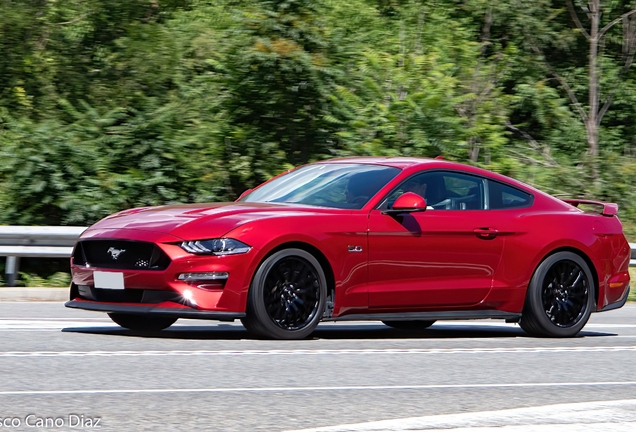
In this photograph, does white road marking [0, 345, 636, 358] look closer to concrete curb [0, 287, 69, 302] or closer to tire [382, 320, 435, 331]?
tire [382, 320, 435, 331]

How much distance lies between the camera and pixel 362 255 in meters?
8.69

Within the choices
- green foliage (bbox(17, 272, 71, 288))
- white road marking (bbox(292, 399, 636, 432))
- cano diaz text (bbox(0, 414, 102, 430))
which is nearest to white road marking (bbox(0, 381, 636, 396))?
cano diaz text (bbox(0, 414, 102, 430))

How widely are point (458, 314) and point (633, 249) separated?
7215mm

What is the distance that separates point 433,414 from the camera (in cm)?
561

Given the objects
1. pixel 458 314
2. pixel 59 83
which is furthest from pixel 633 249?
pixel 59 83

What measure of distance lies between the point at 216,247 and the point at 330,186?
1502 millimetres

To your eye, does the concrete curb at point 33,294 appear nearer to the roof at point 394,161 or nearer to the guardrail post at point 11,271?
the guardrail post at point 11,271

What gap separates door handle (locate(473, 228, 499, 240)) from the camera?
934 cm

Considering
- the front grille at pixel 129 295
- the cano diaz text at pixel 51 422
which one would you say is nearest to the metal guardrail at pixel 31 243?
the front grille at pixel 129 295

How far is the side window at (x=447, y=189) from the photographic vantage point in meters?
9.32

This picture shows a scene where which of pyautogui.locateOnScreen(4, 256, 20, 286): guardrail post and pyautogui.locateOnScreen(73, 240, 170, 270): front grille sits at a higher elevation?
pyautogui.locateOnScreen(73, 240, 170, 270): front grille

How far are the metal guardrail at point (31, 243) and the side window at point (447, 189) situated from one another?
198 inches

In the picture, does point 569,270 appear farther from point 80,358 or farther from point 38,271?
point 38,271

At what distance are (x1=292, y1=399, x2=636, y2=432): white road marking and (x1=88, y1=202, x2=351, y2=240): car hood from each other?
9.94ft
